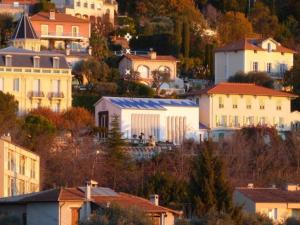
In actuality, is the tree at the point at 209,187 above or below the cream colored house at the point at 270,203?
above

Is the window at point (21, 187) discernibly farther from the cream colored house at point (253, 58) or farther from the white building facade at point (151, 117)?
the cream colored house at point (253, 58)

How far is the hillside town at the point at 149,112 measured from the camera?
66312 mm

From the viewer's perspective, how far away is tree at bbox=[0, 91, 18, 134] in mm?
88525

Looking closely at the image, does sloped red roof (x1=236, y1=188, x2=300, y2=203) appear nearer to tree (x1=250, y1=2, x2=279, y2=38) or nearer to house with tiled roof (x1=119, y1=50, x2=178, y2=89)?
house with tiled roof (x1=119, y1=50, x2=178, y2=89)

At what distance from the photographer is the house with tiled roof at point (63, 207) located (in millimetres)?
60375

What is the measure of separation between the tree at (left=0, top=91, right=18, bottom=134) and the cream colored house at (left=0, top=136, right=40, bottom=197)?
863 centimetres

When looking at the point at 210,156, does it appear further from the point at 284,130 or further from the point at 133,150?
the point at 284,130

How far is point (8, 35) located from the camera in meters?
120

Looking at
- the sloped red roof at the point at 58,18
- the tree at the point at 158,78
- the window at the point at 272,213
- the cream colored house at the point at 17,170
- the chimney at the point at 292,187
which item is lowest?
the window at the point at 272,213

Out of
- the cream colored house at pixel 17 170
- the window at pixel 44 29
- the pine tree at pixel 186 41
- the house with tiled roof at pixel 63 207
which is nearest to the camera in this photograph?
the house with tiled roof at pixel 63 207

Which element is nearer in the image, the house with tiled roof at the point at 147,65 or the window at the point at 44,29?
the house with tiled roof at the point at 147,65

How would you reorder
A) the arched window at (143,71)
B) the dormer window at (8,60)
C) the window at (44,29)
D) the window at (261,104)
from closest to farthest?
the dormer window at (8,60) < the window at (261,104) < the arched window at (143,71) < the window at (44,29)

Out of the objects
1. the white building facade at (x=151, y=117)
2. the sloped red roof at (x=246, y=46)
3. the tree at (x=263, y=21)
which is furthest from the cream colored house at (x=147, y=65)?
the tree at (x=263, y=21)

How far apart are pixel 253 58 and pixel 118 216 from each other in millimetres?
59924
